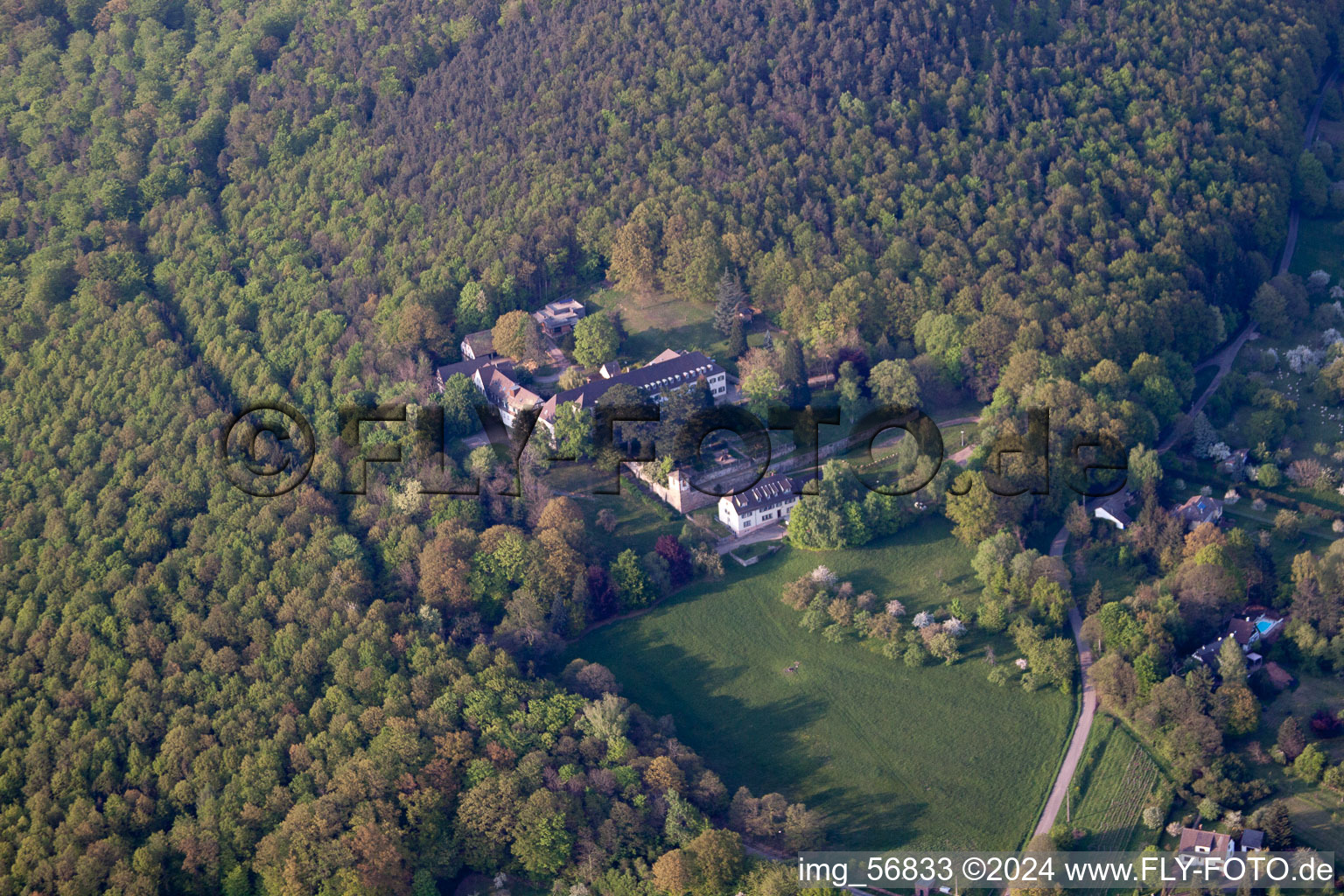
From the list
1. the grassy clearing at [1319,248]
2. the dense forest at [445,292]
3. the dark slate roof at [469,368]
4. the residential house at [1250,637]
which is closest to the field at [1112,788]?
the residential house at [1250,637]

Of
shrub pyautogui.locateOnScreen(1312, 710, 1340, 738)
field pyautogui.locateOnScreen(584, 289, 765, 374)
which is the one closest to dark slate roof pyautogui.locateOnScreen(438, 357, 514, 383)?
field pyautogui.locateOnScreen(584, 289, 765, 374)

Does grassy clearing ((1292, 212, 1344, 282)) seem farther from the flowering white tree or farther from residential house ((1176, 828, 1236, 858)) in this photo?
residential house ((1176, 828, 1236, 858))

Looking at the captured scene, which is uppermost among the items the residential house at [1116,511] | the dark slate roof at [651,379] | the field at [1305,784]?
the dark slate roof at [651,379]

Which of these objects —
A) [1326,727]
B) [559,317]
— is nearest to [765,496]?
[559,317]

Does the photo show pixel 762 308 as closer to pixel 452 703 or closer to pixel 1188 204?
pixel 1188 204

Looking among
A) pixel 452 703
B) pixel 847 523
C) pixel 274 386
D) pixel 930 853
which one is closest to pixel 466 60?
pixel 274 386

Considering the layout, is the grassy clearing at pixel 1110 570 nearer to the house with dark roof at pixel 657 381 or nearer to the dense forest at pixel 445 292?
the dense forest at pixel 445 292
